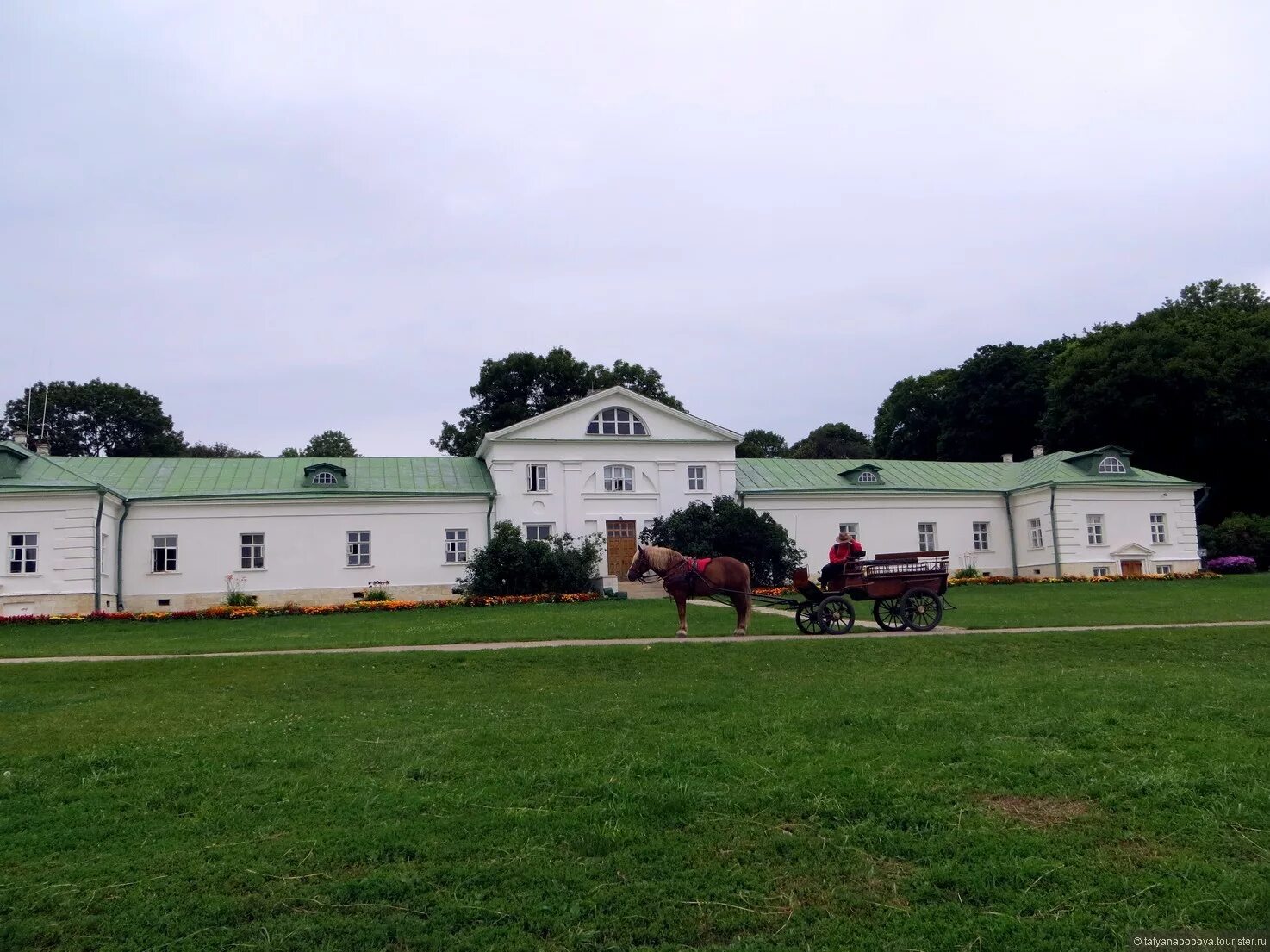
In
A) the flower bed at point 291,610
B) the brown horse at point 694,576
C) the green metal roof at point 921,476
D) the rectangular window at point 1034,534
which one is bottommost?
A: the flower bed at point 291,610

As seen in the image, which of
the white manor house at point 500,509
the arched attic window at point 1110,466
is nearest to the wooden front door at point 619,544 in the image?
Answer: the white manor house at point 500,509

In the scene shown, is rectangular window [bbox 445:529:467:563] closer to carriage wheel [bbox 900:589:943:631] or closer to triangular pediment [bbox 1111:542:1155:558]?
carriage wheel [bbox 900:589:943:631]

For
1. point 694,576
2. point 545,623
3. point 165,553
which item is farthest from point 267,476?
point 694,576

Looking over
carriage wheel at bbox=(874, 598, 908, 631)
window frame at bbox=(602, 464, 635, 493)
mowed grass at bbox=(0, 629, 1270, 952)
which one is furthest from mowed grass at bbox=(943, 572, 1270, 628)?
window frame at bbox=(602, 464, 635, 493)

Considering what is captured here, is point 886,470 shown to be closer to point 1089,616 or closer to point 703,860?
point 1089,616

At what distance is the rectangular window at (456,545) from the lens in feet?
117

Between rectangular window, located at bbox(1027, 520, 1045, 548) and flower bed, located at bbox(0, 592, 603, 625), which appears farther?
rectangular window, located at bbox(1027, 520, 1045, 548)

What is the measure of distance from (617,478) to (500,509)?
448cm

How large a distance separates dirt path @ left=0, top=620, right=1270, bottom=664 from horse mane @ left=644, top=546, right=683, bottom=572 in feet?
5.14

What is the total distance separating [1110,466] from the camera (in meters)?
40.6

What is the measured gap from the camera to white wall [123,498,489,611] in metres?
33.2

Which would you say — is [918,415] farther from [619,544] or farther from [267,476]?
[267,476]

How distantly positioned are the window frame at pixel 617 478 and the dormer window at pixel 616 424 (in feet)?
3.91

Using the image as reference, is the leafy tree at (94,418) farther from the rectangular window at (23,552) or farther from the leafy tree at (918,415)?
the leafy tree at (918,415)
